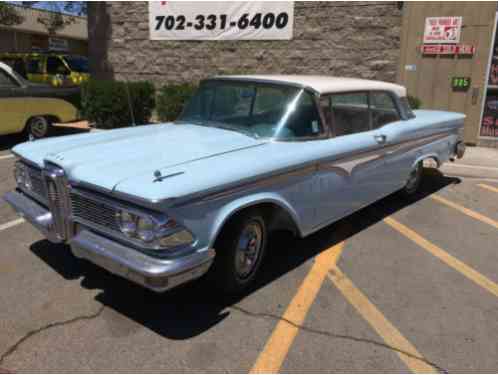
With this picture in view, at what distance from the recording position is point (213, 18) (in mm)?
11141

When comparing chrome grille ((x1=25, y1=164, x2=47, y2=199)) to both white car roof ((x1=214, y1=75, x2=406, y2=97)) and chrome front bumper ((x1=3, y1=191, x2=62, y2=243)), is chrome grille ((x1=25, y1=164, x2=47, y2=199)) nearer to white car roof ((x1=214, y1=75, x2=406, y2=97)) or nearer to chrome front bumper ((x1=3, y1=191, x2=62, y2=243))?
chrome front bumper ((x1=3, y1=191, x2=62, y2=243))

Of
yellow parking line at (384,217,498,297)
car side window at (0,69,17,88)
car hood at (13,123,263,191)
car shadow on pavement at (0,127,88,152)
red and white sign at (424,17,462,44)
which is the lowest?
yellow parking line at (384,217,498,297)

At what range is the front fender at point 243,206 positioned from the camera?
9.75 ft

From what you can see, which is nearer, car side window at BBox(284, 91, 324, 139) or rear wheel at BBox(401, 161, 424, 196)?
car side window at BBox(284, 91, 324, 139)

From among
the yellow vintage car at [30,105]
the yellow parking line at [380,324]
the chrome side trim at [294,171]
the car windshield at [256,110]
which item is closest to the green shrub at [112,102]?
the yellow vintage car at [30,105]

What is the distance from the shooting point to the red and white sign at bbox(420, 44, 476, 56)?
9031 mm

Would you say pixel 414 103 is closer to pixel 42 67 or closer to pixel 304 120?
pixel 304 120

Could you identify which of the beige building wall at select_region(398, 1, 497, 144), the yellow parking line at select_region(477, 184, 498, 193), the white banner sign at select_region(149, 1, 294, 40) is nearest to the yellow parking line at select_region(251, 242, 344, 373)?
the yellow parking line at select_region(477, 184, 498, 193)

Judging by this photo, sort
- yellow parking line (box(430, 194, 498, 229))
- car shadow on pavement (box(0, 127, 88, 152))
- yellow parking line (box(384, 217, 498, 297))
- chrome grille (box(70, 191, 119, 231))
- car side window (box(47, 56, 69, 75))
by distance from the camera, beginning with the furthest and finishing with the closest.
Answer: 1. car side window (box(47, 56, 69, 75))
2. car shadow on pavement (box(0, 127, 88, 152))
3. yellow parking line (box(430, 194, 498, 229))
4. yellow parking line (box(384, 217, 498, 297))
5. chrome grille (box(70, 191, 119, 231))

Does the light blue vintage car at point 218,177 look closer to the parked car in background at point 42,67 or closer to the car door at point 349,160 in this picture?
the car door at point 349,160

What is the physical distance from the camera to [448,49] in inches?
362

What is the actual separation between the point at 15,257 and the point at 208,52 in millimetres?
8543

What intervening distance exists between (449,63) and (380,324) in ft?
25.5

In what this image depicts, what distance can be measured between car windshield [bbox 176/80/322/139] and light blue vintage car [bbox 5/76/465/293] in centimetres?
1
